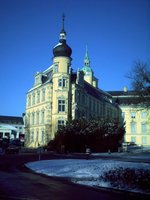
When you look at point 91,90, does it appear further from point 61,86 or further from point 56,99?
point 56,99

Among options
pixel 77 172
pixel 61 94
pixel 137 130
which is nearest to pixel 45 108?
pixel 61 94

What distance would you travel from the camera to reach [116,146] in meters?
55.8

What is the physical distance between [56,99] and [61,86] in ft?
9.05

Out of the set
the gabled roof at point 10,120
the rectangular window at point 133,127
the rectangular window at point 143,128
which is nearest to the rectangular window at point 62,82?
the rectangular window at point 133,127

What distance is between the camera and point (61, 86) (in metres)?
61.5

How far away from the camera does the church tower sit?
200 feet

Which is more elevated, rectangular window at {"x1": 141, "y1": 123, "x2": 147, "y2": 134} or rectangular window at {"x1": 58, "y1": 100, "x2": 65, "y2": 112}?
rectangular window at {"x1": 58, "y1": 100, "x2": 65, "y2": 112}

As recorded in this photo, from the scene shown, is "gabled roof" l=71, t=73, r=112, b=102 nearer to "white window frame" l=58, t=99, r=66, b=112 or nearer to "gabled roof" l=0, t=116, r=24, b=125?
"white window frame" l=58, t=99, r=66, b=112

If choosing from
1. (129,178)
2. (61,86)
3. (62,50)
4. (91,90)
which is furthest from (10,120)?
(129,178)

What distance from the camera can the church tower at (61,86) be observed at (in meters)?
61.0

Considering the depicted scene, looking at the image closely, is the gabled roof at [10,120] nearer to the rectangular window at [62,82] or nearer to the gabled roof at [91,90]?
the gabled roof at [91,90]

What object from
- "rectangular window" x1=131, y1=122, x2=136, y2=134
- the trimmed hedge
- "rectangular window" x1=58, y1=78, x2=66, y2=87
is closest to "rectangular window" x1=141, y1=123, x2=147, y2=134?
"rectangular window" x1=131, y1=122, x2=136, y2=134

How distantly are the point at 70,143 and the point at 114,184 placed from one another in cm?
3679

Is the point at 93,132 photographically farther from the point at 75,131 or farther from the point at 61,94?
the point at 61,94
